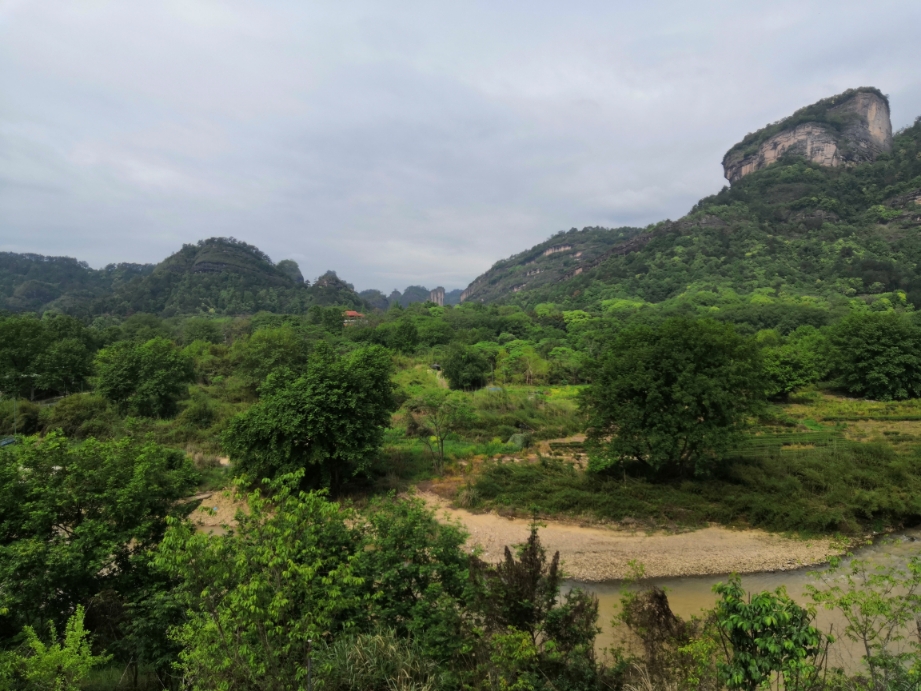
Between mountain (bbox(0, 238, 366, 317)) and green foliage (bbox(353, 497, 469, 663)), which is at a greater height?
mountain (bbox(0, 238, 366, 317))

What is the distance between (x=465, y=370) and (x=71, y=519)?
100 feet

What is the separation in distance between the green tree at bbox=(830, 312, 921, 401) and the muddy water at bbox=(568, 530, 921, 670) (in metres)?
22.3

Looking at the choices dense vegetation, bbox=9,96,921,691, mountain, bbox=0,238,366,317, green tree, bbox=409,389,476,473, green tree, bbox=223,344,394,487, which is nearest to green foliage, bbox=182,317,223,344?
dense vegetation, bbox=9,96,921,691

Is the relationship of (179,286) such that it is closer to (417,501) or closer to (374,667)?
(417,501)

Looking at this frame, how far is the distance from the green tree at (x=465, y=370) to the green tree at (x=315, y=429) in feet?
63.7

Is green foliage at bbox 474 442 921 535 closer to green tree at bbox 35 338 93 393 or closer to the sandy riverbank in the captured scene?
the sandy riverbank

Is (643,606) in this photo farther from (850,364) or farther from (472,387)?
(850,364)

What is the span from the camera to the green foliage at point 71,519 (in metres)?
7.18

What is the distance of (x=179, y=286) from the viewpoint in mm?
112438

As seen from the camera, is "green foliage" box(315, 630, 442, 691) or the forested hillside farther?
the forested hillside

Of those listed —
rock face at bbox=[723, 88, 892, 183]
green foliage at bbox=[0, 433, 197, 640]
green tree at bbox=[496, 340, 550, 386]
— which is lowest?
green foliage at bbox=[0, 433, 197, 640]

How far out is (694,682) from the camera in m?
5.77

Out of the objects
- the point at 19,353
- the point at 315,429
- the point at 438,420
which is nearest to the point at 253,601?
the point at 315,429

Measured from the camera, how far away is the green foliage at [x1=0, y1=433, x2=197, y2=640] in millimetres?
7180
